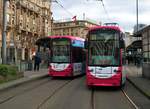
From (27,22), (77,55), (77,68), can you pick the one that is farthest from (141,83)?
(27,22)

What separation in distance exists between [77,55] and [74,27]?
10324 centimetres

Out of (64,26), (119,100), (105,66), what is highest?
(64,26)

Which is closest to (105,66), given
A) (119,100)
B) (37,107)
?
(119,100)

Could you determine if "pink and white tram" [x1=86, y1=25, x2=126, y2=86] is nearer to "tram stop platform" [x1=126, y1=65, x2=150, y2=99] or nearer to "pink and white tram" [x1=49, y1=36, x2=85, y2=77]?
"tram stop platform" [x1=126, y1=65, x2=150, y2=99]

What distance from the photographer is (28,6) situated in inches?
3376

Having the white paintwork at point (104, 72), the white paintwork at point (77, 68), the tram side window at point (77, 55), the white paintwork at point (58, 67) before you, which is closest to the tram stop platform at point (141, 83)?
the white paintwork at point (104, 72)

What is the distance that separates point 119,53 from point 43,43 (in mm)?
18995

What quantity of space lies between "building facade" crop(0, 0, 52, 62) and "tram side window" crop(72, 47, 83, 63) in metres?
33.5

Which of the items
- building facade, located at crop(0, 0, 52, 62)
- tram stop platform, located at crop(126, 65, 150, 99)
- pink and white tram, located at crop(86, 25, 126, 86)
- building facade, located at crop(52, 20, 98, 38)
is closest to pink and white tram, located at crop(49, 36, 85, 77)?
tram stop platform, located at crop(126, 65, 150, 99)

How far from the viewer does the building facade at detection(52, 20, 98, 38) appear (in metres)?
128

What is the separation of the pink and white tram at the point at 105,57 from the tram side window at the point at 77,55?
8185 millimetres

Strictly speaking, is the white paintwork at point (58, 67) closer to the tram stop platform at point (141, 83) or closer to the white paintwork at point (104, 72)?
the tram stop platform at point (141, 83)

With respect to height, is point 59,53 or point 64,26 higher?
point 64,26

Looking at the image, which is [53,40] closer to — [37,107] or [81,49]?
[81,49]
